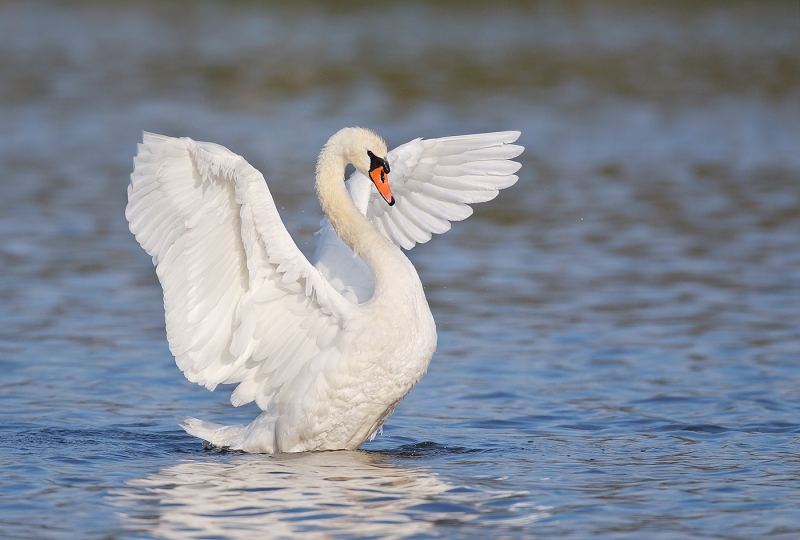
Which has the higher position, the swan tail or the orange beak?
the orange beak

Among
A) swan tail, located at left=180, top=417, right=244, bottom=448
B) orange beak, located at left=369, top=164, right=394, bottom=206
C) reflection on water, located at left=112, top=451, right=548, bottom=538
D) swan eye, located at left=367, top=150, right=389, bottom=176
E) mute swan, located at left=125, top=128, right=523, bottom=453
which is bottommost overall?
reflection on water, located at left=112, top=451, right=548, bottom=538

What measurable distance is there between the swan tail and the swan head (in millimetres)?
1833

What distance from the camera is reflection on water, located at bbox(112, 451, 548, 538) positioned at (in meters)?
6.46

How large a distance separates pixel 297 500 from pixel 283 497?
0.33ft

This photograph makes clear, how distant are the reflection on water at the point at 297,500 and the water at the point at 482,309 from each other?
0.08ft

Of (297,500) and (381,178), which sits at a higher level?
(381,178)

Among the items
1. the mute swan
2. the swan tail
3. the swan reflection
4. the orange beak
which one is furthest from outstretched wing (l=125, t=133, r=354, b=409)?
the orange beak

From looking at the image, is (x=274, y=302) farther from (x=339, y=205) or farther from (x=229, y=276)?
(x=339, y=205)

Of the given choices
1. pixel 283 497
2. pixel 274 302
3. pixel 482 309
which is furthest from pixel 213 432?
pixel 482 309

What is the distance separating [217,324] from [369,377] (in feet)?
3.47

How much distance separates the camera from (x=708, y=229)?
15.4 meters

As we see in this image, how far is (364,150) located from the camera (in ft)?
26.0

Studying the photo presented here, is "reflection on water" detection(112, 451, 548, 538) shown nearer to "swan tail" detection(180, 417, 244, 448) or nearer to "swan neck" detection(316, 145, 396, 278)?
"swan tail" detection(180, 417, 244, 448)

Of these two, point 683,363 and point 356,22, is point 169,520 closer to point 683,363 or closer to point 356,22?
point 683,363
